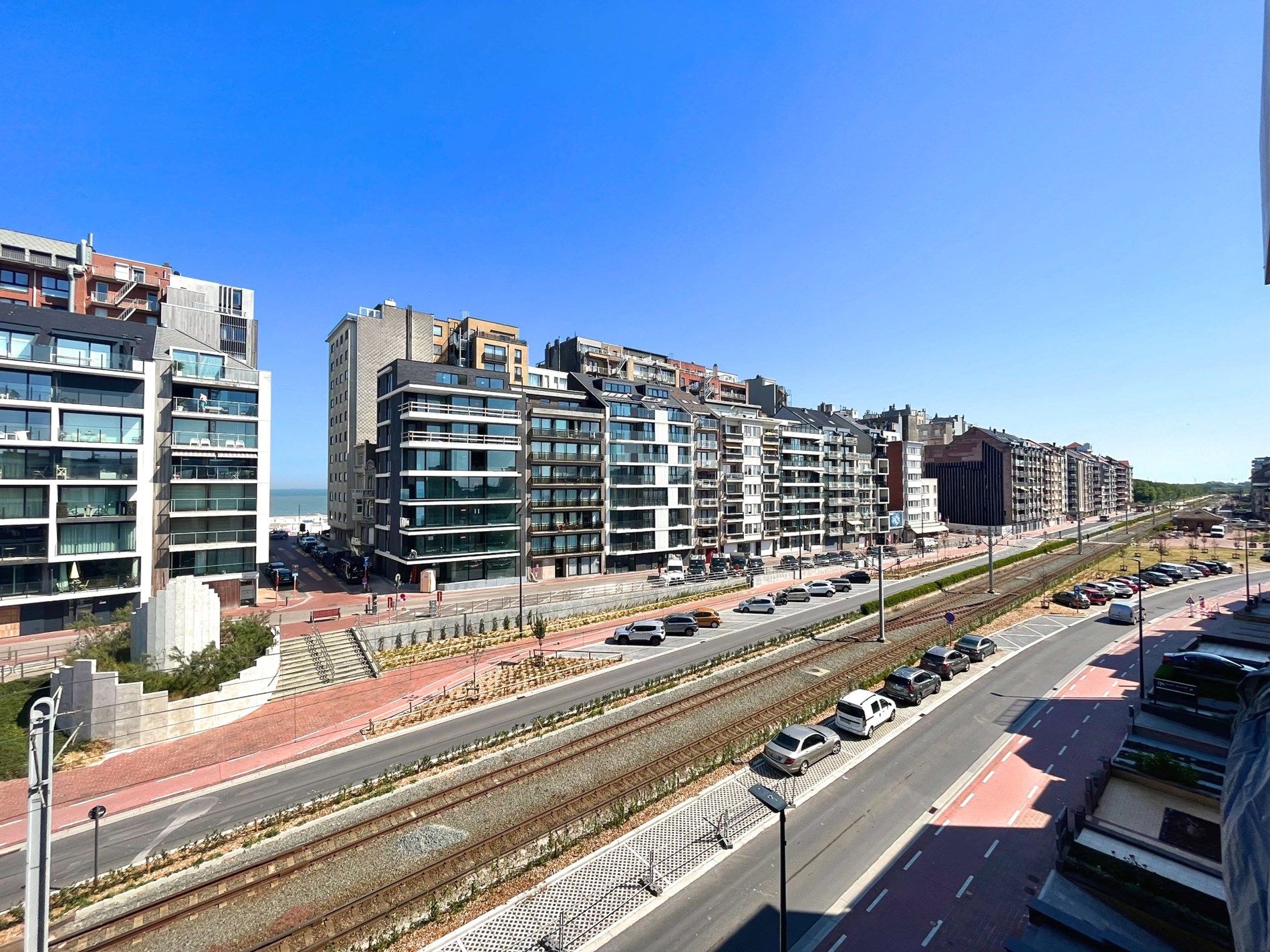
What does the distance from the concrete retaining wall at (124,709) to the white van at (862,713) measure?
29411mm

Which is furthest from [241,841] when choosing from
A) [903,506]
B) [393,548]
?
[903,506]

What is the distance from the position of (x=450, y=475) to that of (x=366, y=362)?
29.2m

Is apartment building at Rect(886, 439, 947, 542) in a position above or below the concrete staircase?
above

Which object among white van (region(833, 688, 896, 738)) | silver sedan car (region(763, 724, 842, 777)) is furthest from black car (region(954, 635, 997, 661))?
silver sedan car (region(763, 724, 842, 777))

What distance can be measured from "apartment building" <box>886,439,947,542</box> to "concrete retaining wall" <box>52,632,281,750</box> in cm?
10235

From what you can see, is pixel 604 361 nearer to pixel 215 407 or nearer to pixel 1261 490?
pixel 215 407

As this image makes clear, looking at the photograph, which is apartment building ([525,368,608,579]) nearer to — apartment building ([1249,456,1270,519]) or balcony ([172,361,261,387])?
balcony ([172,361,261,387])

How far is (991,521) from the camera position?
369 feet

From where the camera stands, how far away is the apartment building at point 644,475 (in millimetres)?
64750

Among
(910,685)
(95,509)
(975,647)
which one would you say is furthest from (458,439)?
(975,647)

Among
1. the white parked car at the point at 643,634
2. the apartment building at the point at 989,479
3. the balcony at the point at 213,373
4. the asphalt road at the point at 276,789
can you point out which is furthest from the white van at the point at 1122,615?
the apartment building at the point at 989,479

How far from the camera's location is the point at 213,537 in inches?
1752

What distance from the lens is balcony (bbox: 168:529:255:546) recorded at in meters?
42.8

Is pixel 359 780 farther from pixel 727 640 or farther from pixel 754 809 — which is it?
pixel 727 640
